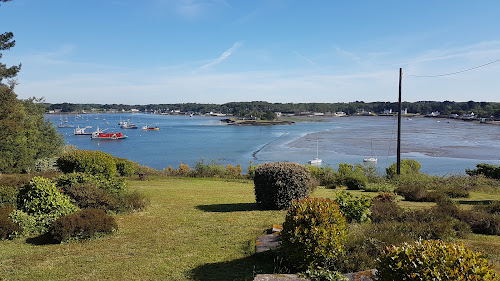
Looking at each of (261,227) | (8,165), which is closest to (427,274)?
(261,227)

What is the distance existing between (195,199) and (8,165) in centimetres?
2437

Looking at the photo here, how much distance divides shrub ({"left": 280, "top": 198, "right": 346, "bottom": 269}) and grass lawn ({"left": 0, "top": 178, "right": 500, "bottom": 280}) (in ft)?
2.32

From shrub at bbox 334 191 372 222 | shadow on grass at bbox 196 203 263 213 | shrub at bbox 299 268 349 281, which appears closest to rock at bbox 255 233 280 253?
shrub at bbox 299 268 349 281

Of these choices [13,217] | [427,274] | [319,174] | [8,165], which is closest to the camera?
[427,274]

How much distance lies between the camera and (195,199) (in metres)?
13.1

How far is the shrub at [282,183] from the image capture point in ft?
33.7

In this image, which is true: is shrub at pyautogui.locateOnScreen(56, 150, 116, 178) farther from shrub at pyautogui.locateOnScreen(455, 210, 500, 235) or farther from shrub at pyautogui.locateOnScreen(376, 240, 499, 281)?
shrub at pyautogui.locateOnScreen(376, 240, 499, 281)

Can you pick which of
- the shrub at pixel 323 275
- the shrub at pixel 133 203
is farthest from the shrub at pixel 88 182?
the shrub at pixel 323 275

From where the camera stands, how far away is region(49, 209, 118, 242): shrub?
7.68 meters

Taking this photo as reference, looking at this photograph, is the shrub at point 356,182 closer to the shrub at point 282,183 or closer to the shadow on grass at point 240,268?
the shrub at point 282,183

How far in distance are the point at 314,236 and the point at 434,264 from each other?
7.10ft

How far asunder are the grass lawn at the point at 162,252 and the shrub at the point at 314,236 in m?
0.71

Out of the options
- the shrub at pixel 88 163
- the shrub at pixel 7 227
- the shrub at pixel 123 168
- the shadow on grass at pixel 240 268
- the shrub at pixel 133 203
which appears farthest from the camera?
the shrub at pixel 123 168

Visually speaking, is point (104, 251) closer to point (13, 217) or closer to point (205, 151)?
point (13, 217)
